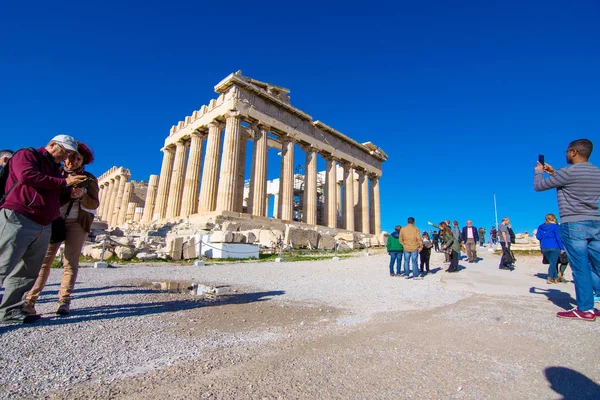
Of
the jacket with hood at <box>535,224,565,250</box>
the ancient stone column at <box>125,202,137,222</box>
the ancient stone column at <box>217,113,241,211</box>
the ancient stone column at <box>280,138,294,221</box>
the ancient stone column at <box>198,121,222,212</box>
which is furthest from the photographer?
the ancient stone column at <box>125,202,137,222</box>

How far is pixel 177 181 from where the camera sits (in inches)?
1087

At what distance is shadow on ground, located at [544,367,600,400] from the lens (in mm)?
1758

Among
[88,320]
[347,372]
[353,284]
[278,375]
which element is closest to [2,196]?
[88,320]

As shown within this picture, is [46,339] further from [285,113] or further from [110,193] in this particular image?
[110,193]

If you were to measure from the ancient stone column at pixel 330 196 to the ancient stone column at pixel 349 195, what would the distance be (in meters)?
2.55

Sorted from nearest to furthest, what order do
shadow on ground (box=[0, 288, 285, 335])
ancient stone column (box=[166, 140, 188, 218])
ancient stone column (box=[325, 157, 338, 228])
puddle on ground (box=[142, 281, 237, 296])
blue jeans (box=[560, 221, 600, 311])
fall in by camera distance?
shadow on ground (box=[0, 288, 285, 335]), blue jeans (box=[560, 221, 600, 311]), puddle on ground (box=[142, 281, 237, 296]), ancient stone column (box=[166, 140, 188, 218]), ancient stone column (box=[325, 157, 338, 228])

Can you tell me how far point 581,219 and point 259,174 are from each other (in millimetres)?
22319

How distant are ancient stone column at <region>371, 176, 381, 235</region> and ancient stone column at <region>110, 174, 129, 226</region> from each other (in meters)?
30.6

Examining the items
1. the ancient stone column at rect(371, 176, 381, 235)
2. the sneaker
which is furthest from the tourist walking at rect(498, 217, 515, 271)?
the ancient stone column at rect(371, 176, 381, 235)

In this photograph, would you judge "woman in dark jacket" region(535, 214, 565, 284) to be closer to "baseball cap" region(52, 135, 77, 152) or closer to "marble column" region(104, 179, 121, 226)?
"baseball cap" region(52, 135, 77, 152)

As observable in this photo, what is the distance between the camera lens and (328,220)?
30.8 metres

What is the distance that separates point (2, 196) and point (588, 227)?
6.10 metres

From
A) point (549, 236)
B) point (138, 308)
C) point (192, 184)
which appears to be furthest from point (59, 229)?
point (192, 184)

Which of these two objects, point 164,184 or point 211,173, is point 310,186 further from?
point 164,184
